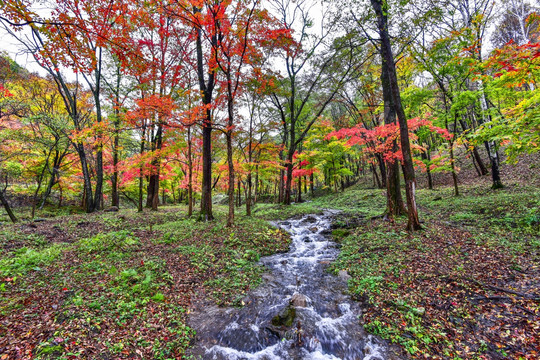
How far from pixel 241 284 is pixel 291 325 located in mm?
1889

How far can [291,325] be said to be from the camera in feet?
14.6

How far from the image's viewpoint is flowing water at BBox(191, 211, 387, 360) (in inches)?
151

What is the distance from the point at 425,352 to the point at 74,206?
2661cm

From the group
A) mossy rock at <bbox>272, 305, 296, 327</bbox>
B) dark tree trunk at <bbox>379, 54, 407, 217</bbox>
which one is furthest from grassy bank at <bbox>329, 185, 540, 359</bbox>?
dark tree trunk at <bbox>379, 54, 407, 217</bbox>

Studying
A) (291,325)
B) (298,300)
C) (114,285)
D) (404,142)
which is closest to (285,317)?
(291,325)

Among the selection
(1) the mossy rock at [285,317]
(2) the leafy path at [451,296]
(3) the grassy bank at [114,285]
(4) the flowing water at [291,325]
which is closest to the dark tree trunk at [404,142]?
(2) the leafy path at [451,296]

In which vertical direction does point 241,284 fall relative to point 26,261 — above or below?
below

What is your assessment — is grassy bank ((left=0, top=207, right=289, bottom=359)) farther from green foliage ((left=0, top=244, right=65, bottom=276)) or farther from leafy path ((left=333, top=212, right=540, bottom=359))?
leafy path ((left=333, top=212, right=540, bottom=359))

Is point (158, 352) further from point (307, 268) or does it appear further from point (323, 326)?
point (307, 268)

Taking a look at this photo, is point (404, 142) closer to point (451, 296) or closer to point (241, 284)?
point (451, 296)

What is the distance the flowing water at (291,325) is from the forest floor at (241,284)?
1.08 ft

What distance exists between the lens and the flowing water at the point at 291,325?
151 inches

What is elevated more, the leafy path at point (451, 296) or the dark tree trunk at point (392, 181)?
the dark tree trunk at point (392, 181)

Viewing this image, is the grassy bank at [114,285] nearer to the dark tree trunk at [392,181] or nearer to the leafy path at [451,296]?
the leafy path at [451,296]
